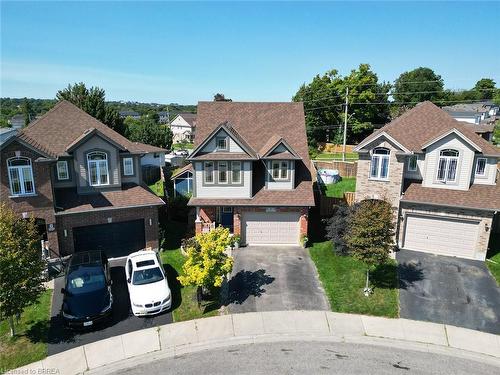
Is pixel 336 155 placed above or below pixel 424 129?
below

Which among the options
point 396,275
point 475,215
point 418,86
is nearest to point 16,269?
point 396,275

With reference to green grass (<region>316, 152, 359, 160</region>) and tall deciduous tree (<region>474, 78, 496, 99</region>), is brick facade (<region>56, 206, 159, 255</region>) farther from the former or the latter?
tall deciduous tree (<region>474, 78, 496, 99</region>)

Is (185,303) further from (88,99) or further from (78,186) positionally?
(88,99)

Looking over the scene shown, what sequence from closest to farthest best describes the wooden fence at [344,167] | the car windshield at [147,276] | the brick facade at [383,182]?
the car windshield at [147,276] → the brick facade at [383,182] → the wooden fence at [344,167]

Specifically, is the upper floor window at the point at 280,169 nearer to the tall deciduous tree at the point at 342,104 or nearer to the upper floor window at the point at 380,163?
the upper floor window at the point at 380,163

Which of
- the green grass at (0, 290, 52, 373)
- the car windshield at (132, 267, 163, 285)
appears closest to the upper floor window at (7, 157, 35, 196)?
the green grass at (0, 290, 52, 373)

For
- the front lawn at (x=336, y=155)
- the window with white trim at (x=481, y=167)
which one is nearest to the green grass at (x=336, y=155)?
the front lawn at (x=336, y=155)
